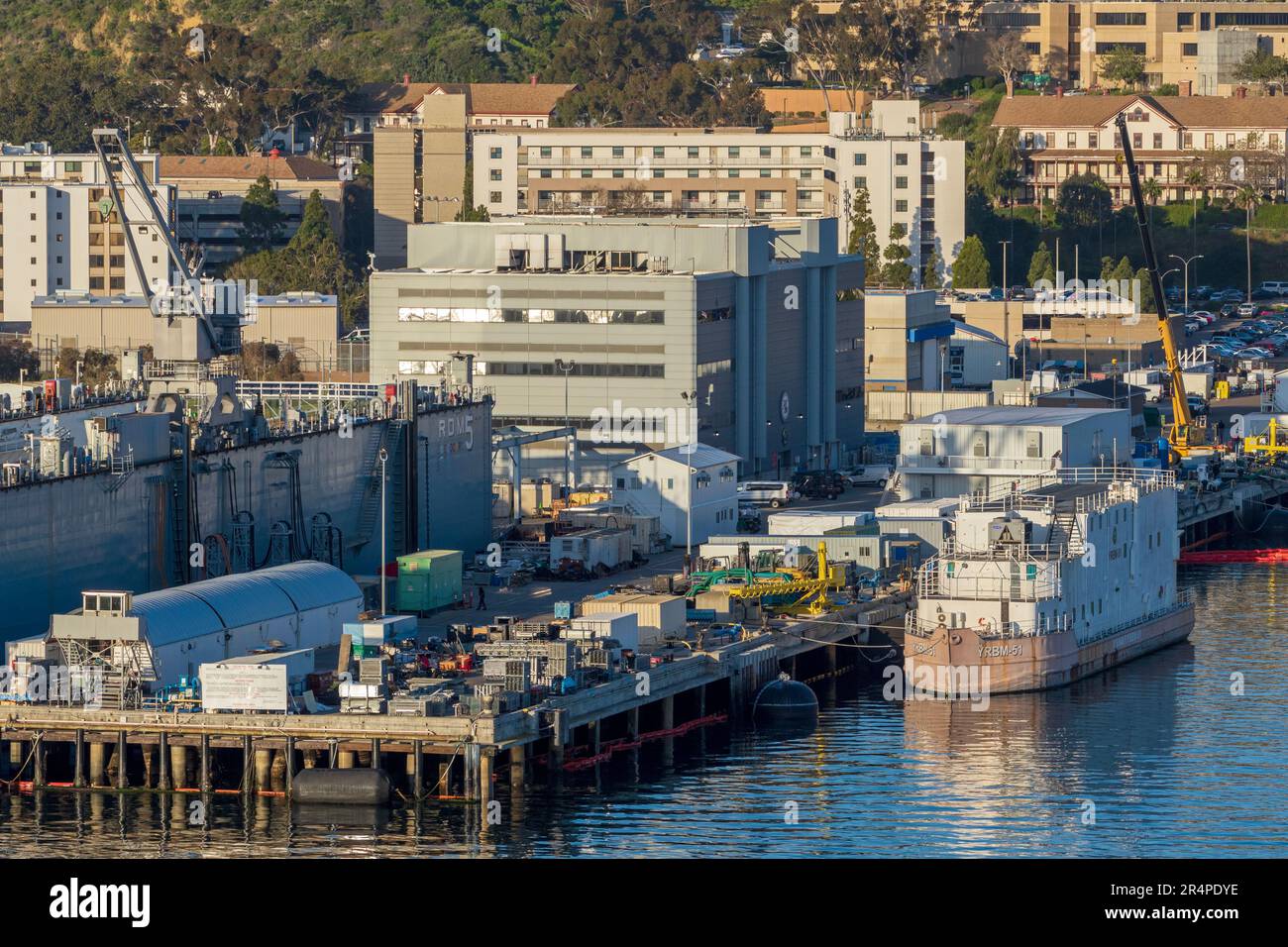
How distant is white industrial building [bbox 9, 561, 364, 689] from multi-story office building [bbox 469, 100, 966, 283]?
320 feet

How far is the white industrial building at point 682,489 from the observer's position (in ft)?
320

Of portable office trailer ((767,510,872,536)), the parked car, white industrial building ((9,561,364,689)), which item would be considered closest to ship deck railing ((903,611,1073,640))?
portable office trailer ((767,510,872,536))

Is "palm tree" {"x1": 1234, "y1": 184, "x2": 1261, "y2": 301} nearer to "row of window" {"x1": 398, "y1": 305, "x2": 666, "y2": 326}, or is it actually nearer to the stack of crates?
"row of window" {"x1": 398, "y1": 305, "x2": 666, "y2": 326}

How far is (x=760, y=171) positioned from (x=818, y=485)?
214ft

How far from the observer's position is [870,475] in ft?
381

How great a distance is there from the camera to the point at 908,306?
138000 mm

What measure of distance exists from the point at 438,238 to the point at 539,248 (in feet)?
22.4

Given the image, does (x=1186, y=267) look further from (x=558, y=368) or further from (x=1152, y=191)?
(x=558, y=368)

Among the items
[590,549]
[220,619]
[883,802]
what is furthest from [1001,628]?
[220,619]

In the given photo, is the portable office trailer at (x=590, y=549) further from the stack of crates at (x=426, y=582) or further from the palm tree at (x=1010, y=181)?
the palm tree at (x=1010, y=181)

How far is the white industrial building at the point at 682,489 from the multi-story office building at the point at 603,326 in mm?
6688

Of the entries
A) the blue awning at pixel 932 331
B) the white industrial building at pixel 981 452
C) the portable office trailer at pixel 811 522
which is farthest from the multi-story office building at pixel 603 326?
the blue awning at pixel 932 331
